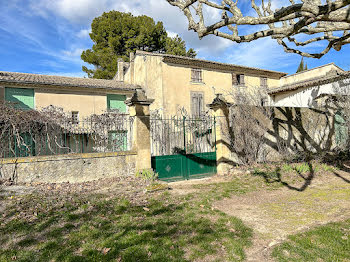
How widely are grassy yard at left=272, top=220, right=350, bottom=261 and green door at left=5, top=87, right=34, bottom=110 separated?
15235 mm

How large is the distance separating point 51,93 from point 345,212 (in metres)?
15.9

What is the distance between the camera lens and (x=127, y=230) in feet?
12.2

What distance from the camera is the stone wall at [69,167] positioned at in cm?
590

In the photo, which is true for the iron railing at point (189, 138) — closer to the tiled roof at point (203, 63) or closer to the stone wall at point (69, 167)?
the stone wall at point (69, 167)

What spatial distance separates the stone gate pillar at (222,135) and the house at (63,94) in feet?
26.8

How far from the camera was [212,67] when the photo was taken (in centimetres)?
1894

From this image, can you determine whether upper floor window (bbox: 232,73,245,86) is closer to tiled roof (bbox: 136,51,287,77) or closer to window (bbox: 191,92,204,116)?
tiled roof (bbox: 136,51,287,77)

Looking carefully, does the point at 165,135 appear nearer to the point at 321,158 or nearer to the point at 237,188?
the point at 237,188

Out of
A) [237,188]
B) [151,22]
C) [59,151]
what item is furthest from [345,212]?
[151,22]

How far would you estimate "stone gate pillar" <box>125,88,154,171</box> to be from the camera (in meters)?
7.30

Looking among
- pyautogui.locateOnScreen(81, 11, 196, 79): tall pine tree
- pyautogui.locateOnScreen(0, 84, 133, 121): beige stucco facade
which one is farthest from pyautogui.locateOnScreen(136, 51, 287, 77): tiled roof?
pyautogui.locateOnScreen(81, 11, 196, 79): tall pine tree

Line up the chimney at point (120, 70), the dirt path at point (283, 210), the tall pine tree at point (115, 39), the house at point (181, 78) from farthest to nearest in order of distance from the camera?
the tall pine tree at point (115, 39) < the chimney at point (120, 70) < the house at point (181, 78) < the dirt path at point (283, 210)

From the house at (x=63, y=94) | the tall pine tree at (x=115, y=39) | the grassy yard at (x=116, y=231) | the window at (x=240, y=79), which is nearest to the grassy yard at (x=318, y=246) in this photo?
the grassy yard at (x=116, y=231)

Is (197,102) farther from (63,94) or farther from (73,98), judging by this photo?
(63,94)
